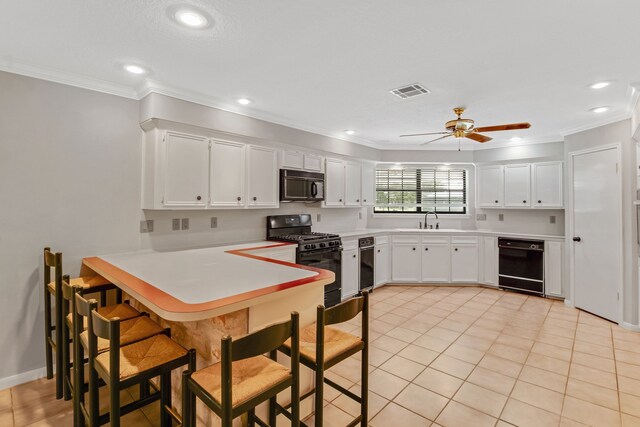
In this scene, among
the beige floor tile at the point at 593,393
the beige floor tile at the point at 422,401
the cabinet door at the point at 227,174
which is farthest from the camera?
the cabinet door at the point at 227,174

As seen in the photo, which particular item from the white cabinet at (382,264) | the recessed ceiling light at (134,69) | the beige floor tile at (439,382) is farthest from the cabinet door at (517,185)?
the recessed ceiling light at (134,69)

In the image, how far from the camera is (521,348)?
10.8 ft

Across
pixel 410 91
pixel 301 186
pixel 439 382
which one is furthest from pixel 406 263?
pixel 410 91

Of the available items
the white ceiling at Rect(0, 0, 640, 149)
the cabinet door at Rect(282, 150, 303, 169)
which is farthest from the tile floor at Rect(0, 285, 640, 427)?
the white ceiling at Rect(0, 0, 640, 149)

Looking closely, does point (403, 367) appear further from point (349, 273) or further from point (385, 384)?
point (349, 273)

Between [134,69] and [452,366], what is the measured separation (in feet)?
12.3

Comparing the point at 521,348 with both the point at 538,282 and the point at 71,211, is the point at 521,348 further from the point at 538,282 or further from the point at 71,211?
the point at 71,211

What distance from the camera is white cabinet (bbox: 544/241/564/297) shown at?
4.90m

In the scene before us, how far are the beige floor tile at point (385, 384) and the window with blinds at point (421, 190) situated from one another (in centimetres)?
393

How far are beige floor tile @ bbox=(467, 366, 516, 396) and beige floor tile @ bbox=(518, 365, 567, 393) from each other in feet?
0.46

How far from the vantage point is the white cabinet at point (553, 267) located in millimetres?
4898

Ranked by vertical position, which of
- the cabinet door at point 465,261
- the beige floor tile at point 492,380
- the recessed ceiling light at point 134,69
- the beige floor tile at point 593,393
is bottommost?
the beige floor tile at point 593,393

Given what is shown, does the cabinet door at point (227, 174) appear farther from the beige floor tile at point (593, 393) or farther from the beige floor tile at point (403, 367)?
the beige floor tile at point (593, 393)

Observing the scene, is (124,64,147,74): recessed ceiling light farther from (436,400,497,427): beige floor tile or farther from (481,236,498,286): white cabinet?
(481,236,498,286): white cabinet
